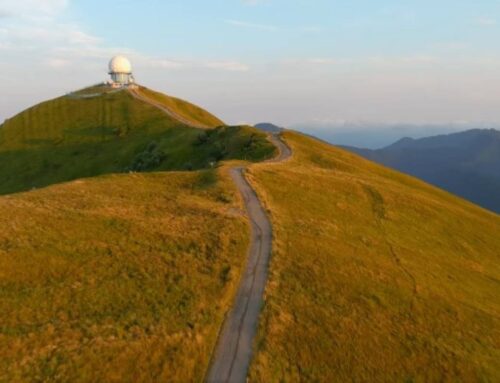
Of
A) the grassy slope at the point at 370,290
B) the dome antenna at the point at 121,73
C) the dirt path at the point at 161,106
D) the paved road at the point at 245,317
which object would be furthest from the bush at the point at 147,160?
the dome antenna at the point at 121,73

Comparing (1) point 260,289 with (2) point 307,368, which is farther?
Result: (1) point 260,289

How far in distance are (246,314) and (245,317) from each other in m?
0.34

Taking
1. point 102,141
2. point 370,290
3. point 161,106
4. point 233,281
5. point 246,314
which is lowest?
point 370,290

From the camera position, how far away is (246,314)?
27.5 meters

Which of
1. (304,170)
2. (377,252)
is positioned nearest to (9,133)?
(304,170)

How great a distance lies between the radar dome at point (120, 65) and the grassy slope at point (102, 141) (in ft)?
34.5

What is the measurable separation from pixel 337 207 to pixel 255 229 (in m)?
16.5

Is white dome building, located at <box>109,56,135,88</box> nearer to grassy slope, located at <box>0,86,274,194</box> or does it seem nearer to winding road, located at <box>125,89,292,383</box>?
grassy slope, located at <box>0,86,274,194</box>

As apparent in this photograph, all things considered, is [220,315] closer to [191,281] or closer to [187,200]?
[191,281]

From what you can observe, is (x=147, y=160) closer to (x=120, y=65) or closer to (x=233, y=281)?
(x=233, y=281)

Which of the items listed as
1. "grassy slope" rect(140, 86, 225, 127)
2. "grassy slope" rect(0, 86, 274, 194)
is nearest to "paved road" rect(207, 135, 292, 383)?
"grassy slope" rect(0, 86, 274, 194)

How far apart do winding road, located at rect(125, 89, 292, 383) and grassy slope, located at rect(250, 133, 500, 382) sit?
769 mm

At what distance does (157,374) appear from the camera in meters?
21.6

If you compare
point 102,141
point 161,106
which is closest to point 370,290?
point 102,141
